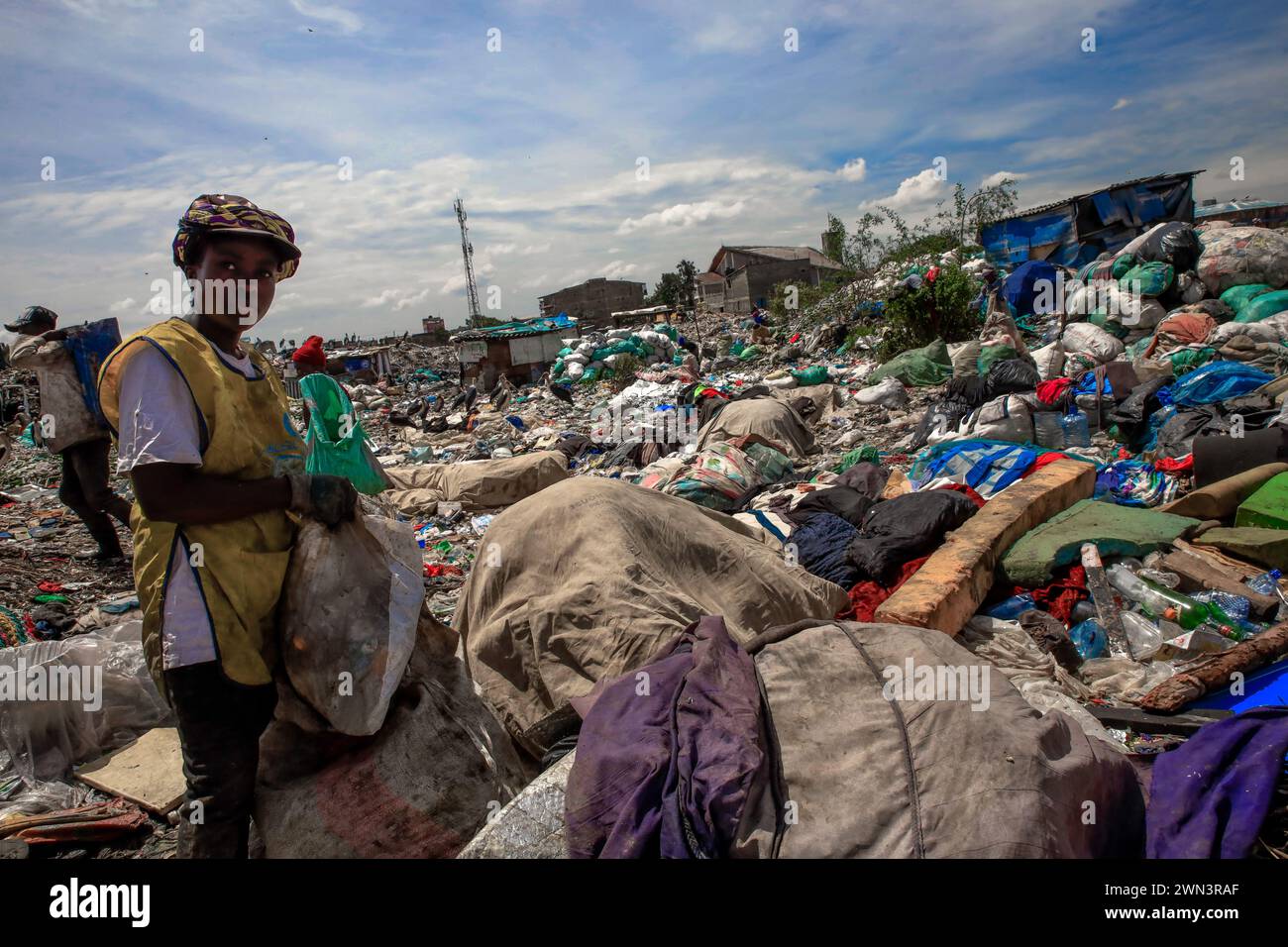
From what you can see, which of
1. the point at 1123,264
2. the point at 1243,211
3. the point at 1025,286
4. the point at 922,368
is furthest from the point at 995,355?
the point at 1243,211

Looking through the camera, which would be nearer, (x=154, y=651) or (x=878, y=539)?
(x=154, y=651)

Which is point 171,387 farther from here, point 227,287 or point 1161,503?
point 1161,503

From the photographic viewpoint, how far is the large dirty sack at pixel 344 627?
1626mm

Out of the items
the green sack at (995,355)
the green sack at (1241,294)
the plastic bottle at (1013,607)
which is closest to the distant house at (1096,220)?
A: the green sack at (1241,294)

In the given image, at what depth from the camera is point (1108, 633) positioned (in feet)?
10.2

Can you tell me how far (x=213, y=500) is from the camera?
1.45 m

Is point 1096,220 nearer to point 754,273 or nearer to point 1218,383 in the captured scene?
point 1218,383

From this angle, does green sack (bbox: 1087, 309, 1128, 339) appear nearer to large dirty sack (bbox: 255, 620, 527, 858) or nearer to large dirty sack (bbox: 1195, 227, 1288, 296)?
large dirty sack (bbox: 1195, 227, 1288, 296)

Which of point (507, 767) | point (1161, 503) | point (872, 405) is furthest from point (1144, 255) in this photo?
point (507, 767)

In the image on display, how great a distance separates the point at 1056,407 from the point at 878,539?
11.5 ft

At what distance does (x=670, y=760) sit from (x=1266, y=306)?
30.2ft
